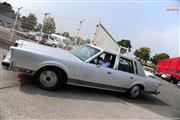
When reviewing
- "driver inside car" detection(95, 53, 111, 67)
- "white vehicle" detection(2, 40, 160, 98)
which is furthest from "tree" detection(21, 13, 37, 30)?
"driver inside car" detection(95, 53, 111, 67)

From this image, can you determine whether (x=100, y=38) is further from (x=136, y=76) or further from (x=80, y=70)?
(x=80, y=70)

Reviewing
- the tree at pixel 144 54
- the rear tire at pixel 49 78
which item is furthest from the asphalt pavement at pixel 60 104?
the tree at pixel 144 54

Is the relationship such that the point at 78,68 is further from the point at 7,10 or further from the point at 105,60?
the point at 7,10

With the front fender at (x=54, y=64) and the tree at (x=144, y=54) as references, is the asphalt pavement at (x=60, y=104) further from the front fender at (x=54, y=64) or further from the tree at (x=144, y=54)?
the tree at (x=144, y=54)

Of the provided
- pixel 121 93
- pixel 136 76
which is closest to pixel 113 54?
pixel 136 76

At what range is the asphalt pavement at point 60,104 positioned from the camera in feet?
14.7

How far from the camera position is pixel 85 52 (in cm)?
711

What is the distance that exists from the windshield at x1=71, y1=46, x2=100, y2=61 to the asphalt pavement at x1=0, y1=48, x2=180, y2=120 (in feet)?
3.42

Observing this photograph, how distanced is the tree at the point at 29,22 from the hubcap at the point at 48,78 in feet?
25.1

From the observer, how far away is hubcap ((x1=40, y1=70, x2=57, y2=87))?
19.7 feet

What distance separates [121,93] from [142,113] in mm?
1911

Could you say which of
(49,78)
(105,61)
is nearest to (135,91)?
(105,61)

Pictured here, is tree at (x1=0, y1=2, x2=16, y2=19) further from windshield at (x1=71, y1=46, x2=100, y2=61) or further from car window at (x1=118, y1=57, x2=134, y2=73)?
car window at (x1=118, y1=57, x2=134, y2=73)

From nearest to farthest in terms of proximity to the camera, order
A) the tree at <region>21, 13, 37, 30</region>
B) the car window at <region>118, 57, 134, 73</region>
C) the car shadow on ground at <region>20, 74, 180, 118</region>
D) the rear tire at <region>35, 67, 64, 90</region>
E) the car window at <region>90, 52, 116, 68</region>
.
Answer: the car shadow on ground at <region>20, 74, 180, 118</region>, the rear tire at <region>35, 67, 64, 90</region>, the car window at <region>90, 52, 116, 68</region>, the car window at <region>118, 57, 134, 73</region>, the tree at <region>21, 13, 37, 30</region>
